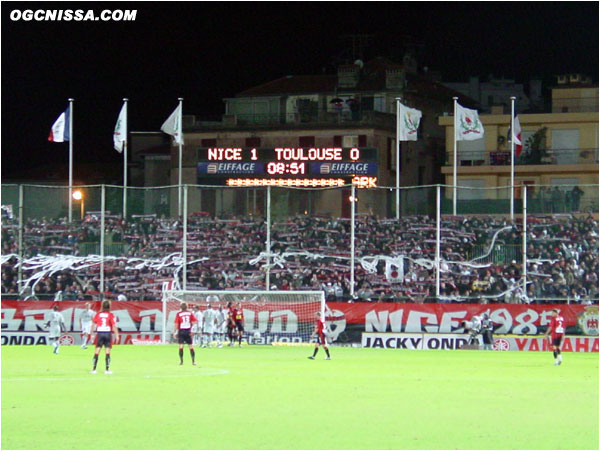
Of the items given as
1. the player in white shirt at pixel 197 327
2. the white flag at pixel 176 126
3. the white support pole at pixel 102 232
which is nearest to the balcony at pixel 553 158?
the white flag at pixel 176 126

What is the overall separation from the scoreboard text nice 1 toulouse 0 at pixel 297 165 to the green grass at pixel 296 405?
21.9m

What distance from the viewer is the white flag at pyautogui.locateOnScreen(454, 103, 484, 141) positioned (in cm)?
5850

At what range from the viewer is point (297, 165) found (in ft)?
194

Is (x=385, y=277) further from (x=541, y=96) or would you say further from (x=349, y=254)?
(x=541, y=96)

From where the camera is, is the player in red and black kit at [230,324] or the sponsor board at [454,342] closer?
the sponsor board at [454,342]

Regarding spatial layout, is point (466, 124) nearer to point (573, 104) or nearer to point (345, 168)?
point (345, 168)

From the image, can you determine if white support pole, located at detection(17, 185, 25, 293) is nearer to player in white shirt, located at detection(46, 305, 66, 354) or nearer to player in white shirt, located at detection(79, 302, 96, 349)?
player in white shirt, located at detection(79, 302, 96, 349)

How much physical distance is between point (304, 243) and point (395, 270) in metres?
4.52

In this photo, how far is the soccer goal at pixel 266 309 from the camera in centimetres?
4903

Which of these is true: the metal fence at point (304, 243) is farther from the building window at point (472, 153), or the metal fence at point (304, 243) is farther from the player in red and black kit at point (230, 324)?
the building window at point (472, 153)

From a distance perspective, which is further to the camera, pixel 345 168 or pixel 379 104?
pixel 379 104

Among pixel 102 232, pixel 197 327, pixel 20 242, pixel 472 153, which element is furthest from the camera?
pixel 472 153

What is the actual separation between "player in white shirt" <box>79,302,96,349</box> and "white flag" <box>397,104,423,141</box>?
66.1 ft

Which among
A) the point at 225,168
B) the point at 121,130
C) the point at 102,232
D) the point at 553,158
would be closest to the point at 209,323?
the point at 102,232
